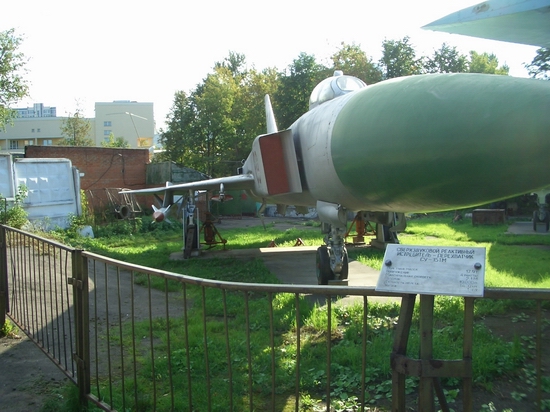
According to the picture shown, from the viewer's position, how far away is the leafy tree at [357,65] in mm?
30156

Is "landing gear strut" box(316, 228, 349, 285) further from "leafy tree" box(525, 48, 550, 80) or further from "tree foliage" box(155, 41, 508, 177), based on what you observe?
"tree foliage" box(155, 41, 508, 177)

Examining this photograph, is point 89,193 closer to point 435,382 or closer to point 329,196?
point 329,196

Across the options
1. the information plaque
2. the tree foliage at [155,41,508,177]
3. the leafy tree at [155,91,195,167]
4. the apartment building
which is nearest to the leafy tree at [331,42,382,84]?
the tree foliage at [155,41,508,177]

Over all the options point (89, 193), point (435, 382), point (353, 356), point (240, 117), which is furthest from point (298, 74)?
point (435, 382)

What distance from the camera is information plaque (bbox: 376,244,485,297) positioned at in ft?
6.31

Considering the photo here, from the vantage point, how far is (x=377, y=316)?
5.41m

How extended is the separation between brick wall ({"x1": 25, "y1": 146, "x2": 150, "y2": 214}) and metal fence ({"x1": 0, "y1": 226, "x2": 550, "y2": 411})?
17114mm

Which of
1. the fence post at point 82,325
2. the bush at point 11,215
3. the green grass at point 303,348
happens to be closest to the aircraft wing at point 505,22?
the green grass at point 303,348

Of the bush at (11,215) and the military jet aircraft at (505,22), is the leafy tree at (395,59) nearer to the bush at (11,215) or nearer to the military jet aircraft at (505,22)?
the military jet aircraft at (505,22)

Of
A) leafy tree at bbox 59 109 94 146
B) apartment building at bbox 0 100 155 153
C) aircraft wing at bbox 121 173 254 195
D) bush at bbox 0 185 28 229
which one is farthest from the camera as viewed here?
apartment building at bbox 0 100 155 153

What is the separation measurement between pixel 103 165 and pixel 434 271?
24169 millimetres

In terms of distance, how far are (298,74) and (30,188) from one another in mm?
18388

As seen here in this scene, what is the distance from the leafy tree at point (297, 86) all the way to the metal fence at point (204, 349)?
23.5 m

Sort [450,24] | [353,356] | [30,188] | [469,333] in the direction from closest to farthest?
[469,333] → [353,356] → [450,24] → [30,188]
